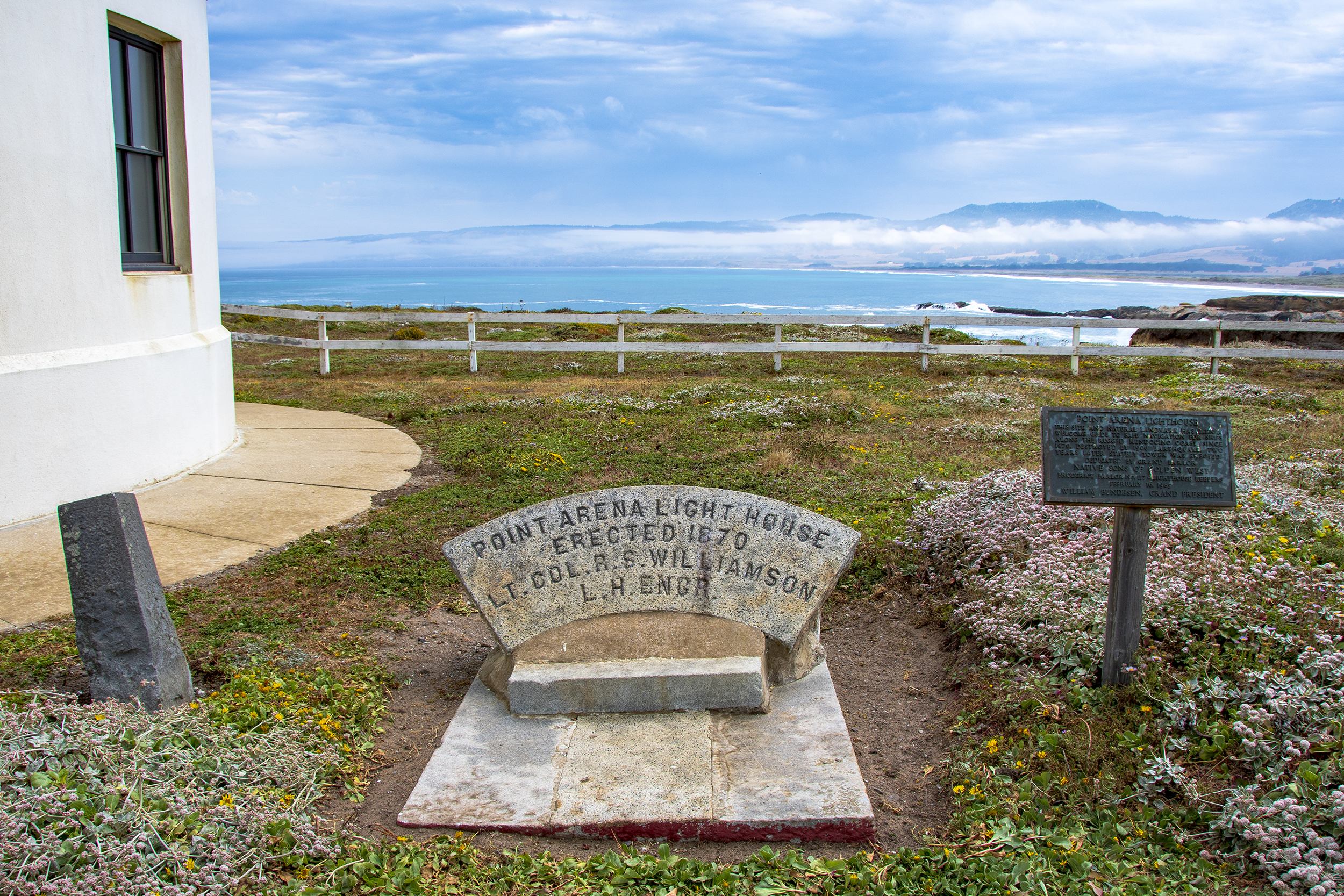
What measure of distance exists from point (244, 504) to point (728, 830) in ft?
17.0

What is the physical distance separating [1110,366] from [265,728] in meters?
18.4

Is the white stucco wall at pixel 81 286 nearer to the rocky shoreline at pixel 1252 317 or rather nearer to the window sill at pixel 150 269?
the window sill at pixel 150 269

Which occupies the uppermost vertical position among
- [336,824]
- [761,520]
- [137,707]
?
[761,520]

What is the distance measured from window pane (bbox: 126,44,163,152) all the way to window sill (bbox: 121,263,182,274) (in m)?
0.95

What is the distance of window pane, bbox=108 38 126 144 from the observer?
7242mm

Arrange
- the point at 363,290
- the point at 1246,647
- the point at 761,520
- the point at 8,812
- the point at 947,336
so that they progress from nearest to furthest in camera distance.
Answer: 1. the point at 8,812
2. the point at 1246,647
3. the point at 761,520
4. the point at 947,336
5. the point at 363,290

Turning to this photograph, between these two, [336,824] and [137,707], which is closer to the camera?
[336,824]

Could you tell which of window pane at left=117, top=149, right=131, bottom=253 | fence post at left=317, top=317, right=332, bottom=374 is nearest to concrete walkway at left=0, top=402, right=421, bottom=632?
window pane at left=117, top=149, right=131, bottom=253

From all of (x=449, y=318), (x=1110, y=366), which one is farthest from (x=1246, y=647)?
(x=1110, y=366)

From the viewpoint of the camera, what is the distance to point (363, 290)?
158875 millimetres

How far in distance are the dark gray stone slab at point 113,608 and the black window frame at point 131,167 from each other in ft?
13.4

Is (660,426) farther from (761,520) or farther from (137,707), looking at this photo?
(137,707)

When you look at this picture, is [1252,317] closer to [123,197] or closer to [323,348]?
[323,348]

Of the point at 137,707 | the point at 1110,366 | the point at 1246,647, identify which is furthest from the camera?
the point at 1110,366
